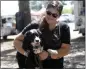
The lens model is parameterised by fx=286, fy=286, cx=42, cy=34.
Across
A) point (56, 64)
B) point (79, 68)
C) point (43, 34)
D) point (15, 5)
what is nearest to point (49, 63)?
point (56, 64)

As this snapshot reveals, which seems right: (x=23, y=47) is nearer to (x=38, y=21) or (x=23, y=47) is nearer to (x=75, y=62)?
(x=38, y=21)

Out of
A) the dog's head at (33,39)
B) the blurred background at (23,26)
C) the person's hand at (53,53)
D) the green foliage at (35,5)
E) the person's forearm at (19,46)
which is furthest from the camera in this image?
the green foliage at (35,5)

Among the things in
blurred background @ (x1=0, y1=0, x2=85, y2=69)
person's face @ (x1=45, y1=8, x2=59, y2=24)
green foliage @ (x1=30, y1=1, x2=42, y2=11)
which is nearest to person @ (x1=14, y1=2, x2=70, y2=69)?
person's face @ (x1=45, y1=8, x2=59, y2=24)

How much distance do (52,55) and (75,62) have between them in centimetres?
560

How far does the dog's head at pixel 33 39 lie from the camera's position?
2416mm

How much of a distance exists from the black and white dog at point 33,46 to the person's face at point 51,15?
0.48 ft

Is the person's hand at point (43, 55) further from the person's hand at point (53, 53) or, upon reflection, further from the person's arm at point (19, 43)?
the person's arm at point (19, 43)

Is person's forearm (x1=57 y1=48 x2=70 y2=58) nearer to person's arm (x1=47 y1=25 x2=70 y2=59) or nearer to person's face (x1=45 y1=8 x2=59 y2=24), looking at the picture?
person's arm (x1=47 y1=25 x2=70 y2=59)

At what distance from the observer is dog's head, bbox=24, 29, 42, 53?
242 cm

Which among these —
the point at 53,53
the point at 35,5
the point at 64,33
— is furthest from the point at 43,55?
the point at 35,5

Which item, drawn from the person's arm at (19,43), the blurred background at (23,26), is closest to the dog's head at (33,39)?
the person's arm at (19,43)

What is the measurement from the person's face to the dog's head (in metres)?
0.19

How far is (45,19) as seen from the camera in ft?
8.52

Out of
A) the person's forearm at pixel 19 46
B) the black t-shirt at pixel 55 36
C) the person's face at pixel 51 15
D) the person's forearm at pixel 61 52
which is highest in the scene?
the person's face at pixel 51 15
